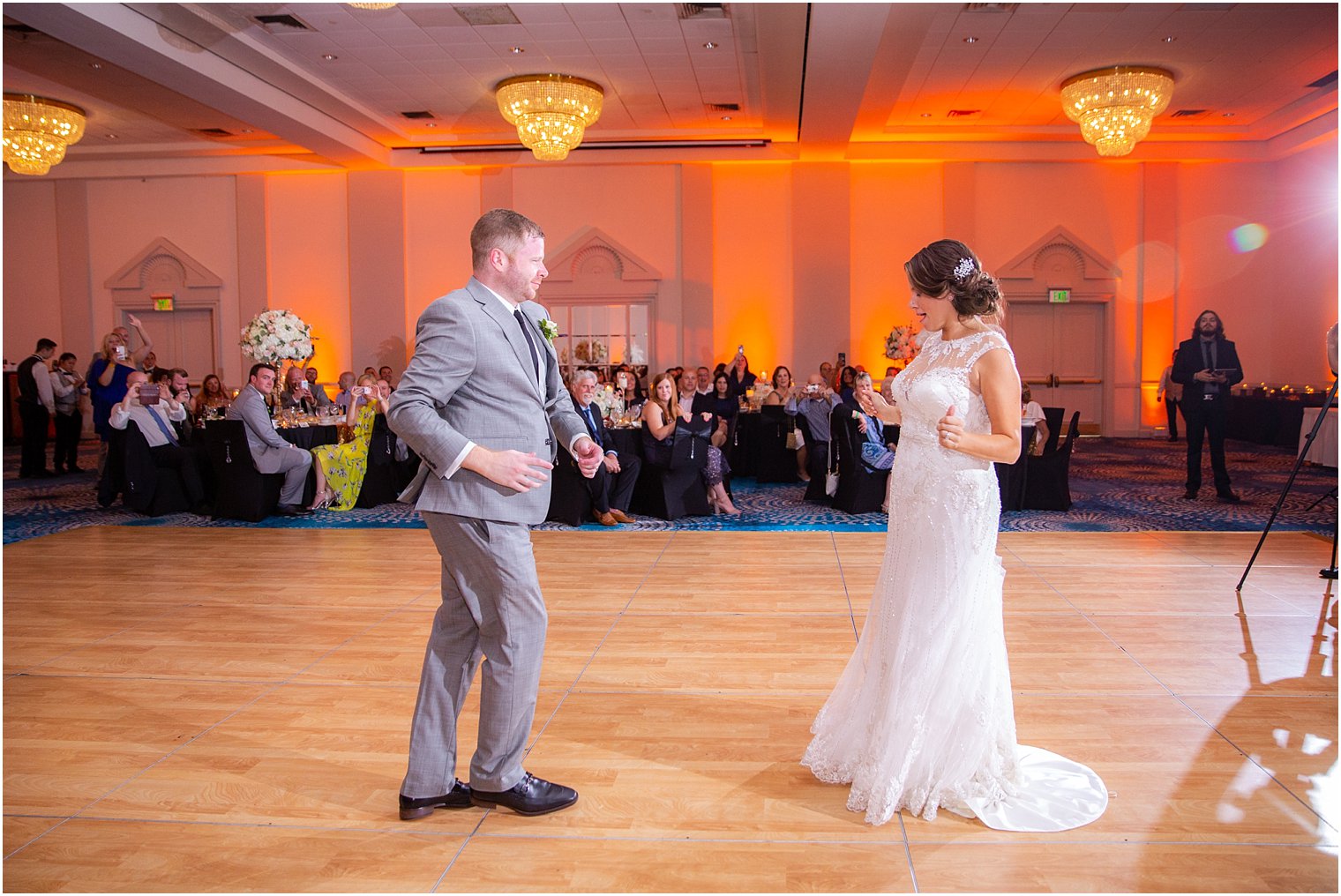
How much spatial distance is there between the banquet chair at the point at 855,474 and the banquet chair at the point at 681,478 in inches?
43.6

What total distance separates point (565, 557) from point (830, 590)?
1.87 m

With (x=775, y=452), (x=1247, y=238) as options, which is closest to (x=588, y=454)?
(x=775, y=452)

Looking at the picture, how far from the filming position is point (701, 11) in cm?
877

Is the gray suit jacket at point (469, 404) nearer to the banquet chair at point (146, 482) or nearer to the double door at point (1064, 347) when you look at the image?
the banquet chair at point (146, 482)

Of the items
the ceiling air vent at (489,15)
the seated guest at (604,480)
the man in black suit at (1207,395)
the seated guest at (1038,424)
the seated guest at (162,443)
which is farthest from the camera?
the ceiling air vent at (489,15)

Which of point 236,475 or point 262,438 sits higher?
point 262,438

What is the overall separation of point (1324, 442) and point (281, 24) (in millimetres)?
11334

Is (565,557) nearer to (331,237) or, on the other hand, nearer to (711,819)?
(711,819)

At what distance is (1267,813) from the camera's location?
2.56m

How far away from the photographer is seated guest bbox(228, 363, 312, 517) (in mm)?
7586

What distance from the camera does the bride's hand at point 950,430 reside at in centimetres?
252

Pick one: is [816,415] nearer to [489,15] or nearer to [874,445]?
[874,445]

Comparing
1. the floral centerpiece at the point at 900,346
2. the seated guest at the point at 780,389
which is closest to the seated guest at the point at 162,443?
the seated guest at the point at 780,389

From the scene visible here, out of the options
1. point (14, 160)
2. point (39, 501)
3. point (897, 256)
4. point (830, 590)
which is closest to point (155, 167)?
point (14, 160)
